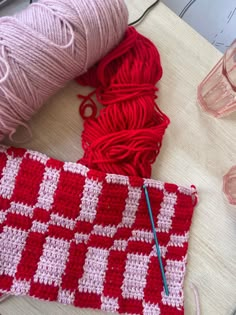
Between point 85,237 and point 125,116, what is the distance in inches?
9.2

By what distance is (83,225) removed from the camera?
2.39 ft

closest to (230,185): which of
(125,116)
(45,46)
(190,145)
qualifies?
(190,145)

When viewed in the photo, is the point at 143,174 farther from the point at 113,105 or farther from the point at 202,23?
the point at 202,23

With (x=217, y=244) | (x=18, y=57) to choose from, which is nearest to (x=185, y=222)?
(x=217, y=244)

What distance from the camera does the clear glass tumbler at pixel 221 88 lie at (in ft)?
2.50

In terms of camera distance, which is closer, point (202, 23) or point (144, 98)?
point (144, 98)

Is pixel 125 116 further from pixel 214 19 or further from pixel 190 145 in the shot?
pixel 214 19

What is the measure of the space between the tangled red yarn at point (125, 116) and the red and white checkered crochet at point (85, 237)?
0.03m

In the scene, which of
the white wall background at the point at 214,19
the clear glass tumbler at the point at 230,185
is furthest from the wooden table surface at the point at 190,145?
the white wall background at the point at 214,19

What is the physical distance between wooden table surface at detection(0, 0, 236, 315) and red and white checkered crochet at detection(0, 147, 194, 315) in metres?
0.04

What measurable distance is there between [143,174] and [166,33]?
0.98ft

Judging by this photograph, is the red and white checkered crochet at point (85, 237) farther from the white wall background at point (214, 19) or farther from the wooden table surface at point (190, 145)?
the white wall background at point (214, 19)

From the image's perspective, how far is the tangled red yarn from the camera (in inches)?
28.9

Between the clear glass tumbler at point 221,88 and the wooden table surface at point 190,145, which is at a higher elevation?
the clear glass tumbler at point 221,88
